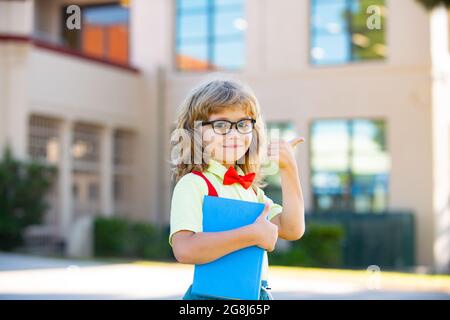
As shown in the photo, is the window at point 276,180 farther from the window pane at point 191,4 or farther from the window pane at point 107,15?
the window pane at point 107,15

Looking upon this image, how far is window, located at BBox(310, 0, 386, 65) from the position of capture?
2402cm

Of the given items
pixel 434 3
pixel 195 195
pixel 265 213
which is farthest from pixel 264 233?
pixel 434 3

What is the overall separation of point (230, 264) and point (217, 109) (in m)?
0.47

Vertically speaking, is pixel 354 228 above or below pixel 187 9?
below

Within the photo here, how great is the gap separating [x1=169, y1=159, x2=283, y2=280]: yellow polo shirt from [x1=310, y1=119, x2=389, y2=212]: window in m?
21.4

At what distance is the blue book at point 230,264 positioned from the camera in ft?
8.45

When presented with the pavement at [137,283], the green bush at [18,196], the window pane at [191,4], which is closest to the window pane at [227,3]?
the window pane at [191,4]

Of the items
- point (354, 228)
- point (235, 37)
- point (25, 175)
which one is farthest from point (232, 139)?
point (235, 37)

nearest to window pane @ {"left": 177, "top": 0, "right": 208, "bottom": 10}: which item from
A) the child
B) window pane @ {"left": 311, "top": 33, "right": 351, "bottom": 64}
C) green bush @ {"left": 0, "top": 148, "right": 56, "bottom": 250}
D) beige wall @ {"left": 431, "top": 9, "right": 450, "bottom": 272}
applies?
window pane @ {"left": 311, "top": 33, "right": 351, "bottom": 64}

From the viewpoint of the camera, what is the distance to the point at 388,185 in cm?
2378

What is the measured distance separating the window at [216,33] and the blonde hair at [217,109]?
891 inches
